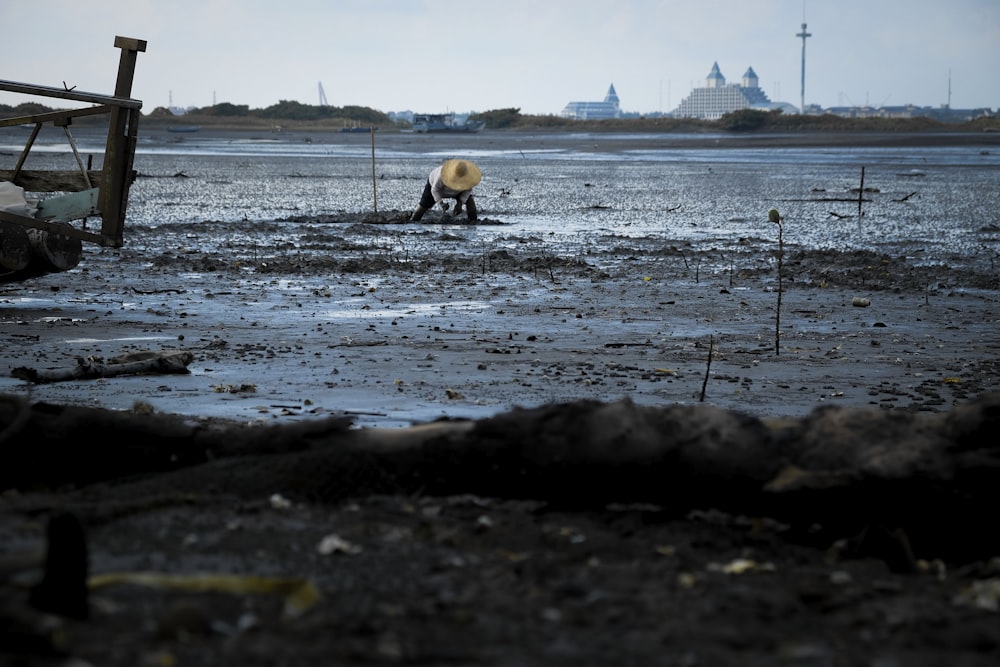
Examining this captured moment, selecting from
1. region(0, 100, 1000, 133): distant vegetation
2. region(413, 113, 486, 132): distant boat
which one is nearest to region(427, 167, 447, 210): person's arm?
region(0, 100, 1000, 133): distant vegetation

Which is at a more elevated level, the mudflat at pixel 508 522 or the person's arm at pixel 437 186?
the person's arm at pixel 437 186

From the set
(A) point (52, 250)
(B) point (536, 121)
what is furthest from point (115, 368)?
(B) point (536, 121)

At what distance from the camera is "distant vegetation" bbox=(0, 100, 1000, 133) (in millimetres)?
89812

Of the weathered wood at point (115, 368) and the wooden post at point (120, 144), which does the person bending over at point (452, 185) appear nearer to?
the wooden post at point (120, 144)

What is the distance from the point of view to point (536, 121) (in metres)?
106

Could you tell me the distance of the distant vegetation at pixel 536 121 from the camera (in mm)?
89812

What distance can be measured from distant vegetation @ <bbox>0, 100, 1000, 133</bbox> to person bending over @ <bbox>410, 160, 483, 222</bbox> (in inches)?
2331

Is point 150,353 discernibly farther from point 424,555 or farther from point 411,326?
point 424,555

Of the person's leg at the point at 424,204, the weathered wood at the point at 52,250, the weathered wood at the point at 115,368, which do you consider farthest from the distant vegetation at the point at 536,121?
the weathered wood at the point at 115,368

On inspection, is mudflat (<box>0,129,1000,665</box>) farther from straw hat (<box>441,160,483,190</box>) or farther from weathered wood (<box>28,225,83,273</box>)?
straw hat (<box>441,160,483,190</box>)

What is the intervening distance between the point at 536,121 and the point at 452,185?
8822 cm

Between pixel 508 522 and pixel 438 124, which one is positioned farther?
pixel 438 124

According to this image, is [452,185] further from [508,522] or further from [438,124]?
[438,124]

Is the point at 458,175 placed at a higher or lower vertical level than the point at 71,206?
higher
